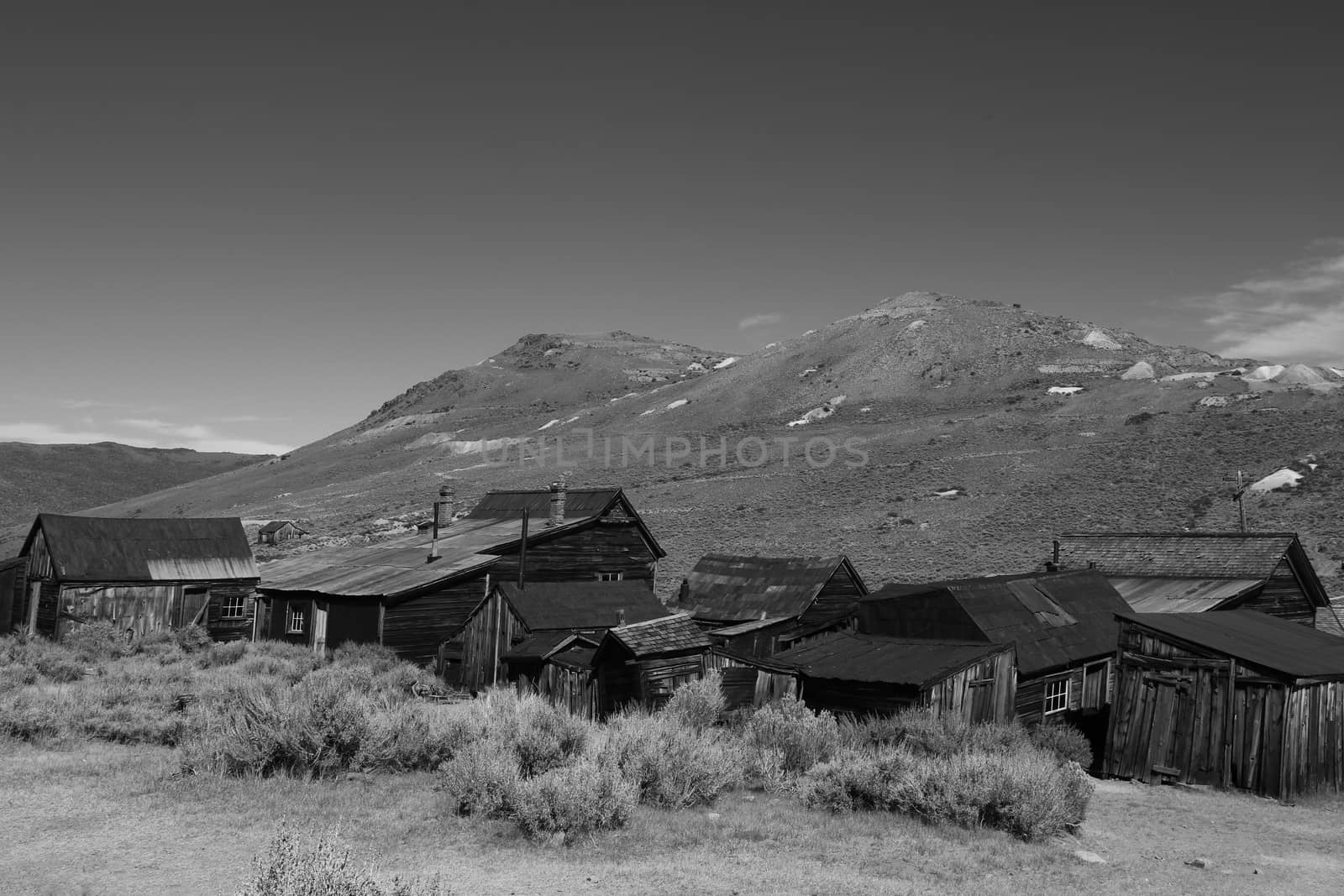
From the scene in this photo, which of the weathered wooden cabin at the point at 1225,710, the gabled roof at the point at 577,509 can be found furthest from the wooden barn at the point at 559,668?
the weathered wooden cabin at the point at 1225,710

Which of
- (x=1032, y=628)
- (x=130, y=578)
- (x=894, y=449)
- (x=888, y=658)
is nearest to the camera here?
(x=888, y=658)

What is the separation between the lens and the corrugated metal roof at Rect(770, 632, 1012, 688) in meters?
18.8

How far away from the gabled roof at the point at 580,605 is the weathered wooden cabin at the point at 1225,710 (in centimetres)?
1317

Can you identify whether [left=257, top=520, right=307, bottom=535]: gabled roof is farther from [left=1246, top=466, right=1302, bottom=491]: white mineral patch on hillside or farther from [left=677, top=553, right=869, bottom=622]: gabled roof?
[left=1246, top=466, right=1302, bottom=491]: white mineral patch on hillside

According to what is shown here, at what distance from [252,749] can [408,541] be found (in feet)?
85.1

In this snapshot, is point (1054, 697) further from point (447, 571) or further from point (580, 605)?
point (447, 571)

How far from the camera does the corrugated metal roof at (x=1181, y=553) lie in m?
27.1

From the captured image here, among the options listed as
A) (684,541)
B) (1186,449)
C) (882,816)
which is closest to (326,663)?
(882,816)

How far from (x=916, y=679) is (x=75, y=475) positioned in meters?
169

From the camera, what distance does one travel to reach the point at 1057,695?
21.5 meters

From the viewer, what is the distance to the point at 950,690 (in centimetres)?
1859

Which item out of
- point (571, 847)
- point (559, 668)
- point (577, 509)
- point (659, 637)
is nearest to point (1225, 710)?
point (659, 637)

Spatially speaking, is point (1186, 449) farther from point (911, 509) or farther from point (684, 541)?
point (684, 541)

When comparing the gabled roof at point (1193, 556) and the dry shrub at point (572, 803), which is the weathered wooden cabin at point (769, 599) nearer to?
the gabled roof at point (1193, 556)
